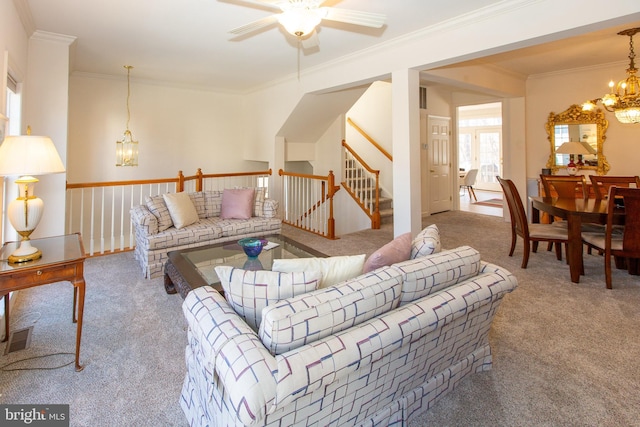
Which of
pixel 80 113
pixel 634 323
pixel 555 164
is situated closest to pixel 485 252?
pixel 634 323

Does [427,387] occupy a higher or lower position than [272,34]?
lower

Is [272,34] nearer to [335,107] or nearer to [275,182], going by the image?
[335,107]

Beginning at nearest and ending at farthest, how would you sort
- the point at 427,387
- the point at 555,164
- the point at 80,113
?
the point at 427,387, the point at 80,113, the point at 555,164

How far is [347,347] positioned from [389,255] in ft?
2.44

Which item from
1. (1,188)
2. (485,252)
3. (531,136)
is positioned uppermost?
(531,136)

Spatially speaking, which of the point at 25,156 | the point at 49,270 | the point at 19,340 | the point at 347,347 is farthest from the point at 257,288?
the point at 19,340

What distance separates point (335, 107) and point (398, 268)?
5.09 meters

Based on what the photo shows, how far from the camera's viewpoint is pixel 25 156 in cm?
203

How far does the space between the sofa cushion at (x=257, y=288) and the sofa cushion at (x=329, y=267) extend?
160 mm

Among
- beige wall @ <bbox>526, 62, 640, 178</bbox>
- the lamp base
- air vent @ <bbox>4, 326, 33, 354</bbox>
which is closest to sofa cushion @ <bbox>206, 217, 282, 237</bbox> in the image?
air vent @ <bbox>4, 326, 33, 354</bbox>

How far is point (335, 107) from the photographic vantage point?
6.23m

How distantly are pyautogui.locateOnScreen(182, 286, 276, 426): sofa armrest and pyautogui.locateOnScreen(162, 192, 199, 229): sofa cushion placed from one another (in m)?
2.60

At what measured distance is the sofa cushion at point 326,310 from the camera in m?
1.20

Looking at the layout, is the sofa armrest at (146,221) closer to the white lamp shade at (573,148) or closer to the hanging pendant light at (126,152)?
the hanging pendant light at (126,152)
